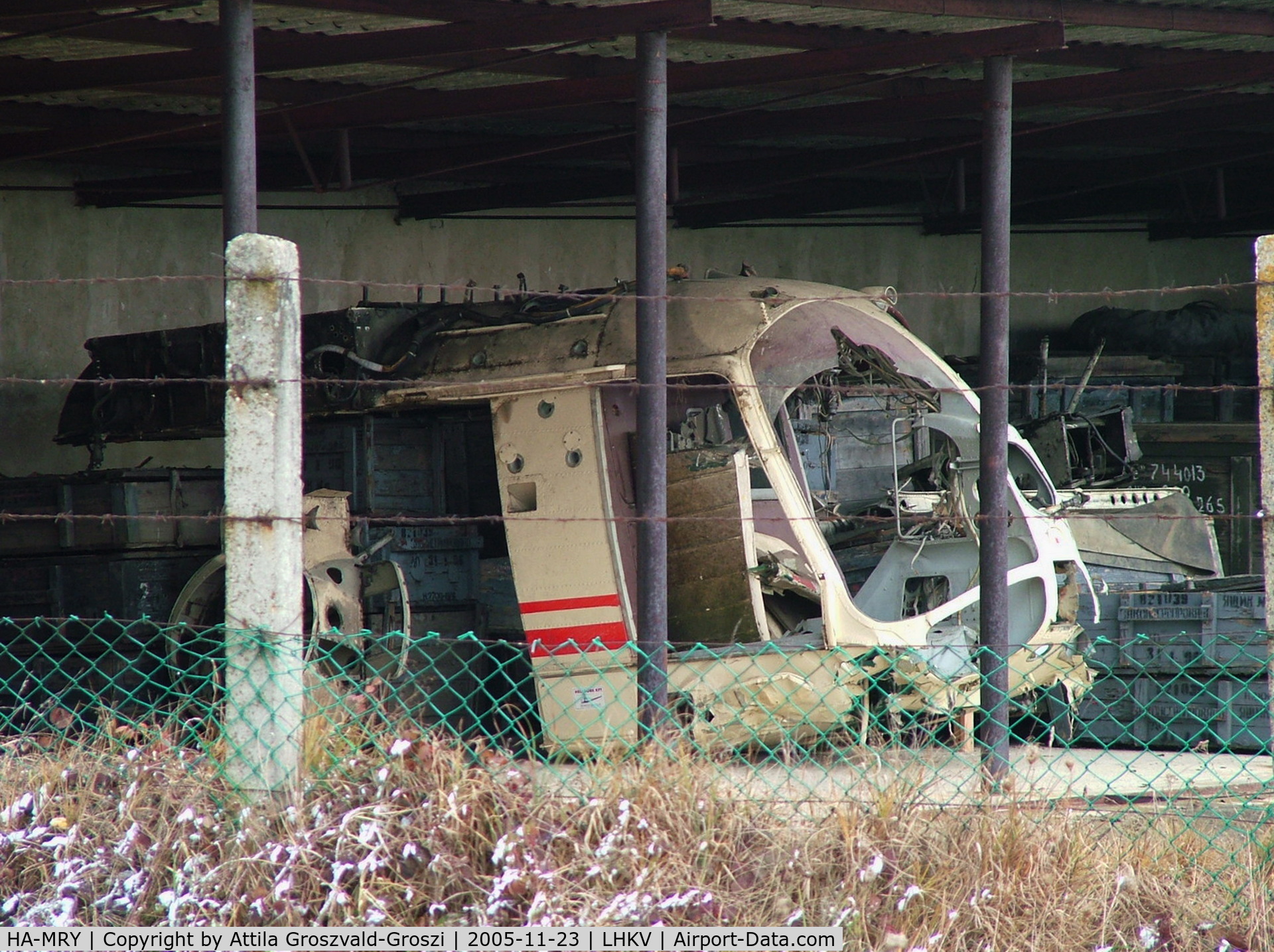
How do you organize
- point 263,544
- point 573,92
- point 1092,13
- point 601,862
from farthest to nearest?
1. point 573,92
2. point 1092,13
3. point 263,544
4. point 601,862

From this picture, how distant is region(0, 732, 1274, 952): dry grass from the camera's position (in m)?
4.49

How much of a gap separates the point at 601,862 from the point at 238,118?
3927 mm

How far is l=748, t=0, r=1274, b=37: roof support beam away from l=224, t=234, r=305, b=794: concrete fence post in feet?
14.2

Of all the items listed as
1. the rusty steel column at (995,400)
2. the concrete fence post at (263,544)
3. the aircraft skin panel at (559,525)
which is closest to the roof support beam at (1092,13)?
the rusty steel column at (995,400)

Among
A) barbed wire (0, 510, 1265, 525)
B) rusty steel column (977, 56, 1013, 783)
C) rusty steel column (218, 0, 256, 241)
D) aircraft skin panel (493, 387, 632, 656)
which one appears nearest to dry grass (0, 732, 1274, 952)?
barbed wire (0, 510, 1265, 525)

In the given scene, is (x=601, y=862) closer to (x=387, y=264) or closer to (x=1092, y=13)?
(x=1092, y=13)

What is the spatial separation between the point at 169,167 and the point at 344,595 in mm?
6765

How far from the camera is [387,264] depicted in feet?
53.6

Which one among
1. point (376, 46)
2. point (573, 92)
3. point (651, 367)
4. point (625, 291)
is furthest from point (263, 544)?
point (573, 92)

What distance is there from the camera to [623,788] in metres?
4.81

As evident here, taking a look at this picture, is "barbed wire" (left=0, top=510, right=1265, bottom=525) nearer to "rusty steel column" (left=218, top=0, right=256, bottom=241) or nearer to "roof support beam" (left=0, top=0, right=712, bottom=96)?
"rusty steel column" (left=218, top=0, right=256, bottom=241)

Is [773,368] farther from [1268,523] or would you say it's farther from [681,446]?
[1268,523]

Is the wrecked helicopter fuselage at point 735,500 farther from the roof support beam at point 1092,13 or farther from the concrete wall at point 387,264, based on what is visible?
the concrete wall at point 387,264

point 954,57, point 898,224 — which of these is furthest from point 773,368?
point 898,224
